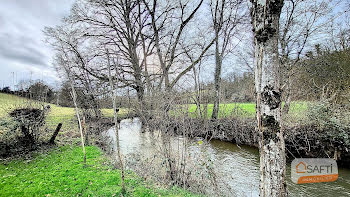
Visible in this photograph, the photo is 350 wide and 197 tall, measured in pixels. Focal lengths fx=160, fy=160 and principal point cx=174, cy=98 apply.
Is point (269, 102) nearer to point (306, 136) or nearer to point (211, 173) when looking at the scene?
point (211, 173)

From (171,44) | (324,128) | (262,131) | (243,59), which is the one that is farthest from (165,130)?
(243,59)

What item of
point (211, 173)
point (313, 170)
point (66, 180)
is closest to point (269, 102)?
point (211, 173)

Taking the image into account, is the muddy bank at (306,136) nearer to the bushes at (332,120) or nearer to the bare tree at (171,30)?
the bushes at (332,120)

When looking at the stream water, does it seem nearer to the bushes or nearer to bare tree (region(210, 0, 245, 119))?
the bushes

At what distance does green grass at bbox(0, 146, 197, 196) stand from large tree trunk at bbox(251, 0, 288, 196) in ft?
9.41

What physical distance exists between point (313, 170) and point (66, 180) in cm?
891

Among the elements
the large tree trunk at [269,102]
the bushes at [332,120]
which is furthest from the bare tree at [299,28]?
the large tree trunk at [269,102]

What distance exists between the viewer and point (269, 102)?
208 cm

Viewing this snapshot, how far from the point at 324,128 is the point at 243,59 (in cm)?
1006

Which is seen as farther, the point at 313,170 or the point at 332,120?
the point at 332,120

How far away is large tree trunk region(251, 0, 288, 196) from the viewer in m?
2.04

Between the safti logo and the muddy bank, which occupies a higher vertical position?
the muddy bank

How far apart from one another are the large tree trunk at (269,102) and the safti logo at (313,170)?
16.5 ft

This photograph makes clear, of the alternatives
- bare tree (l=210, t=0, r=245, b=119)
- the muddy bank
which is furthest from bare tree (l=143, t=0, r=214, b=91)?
the muddy bank
